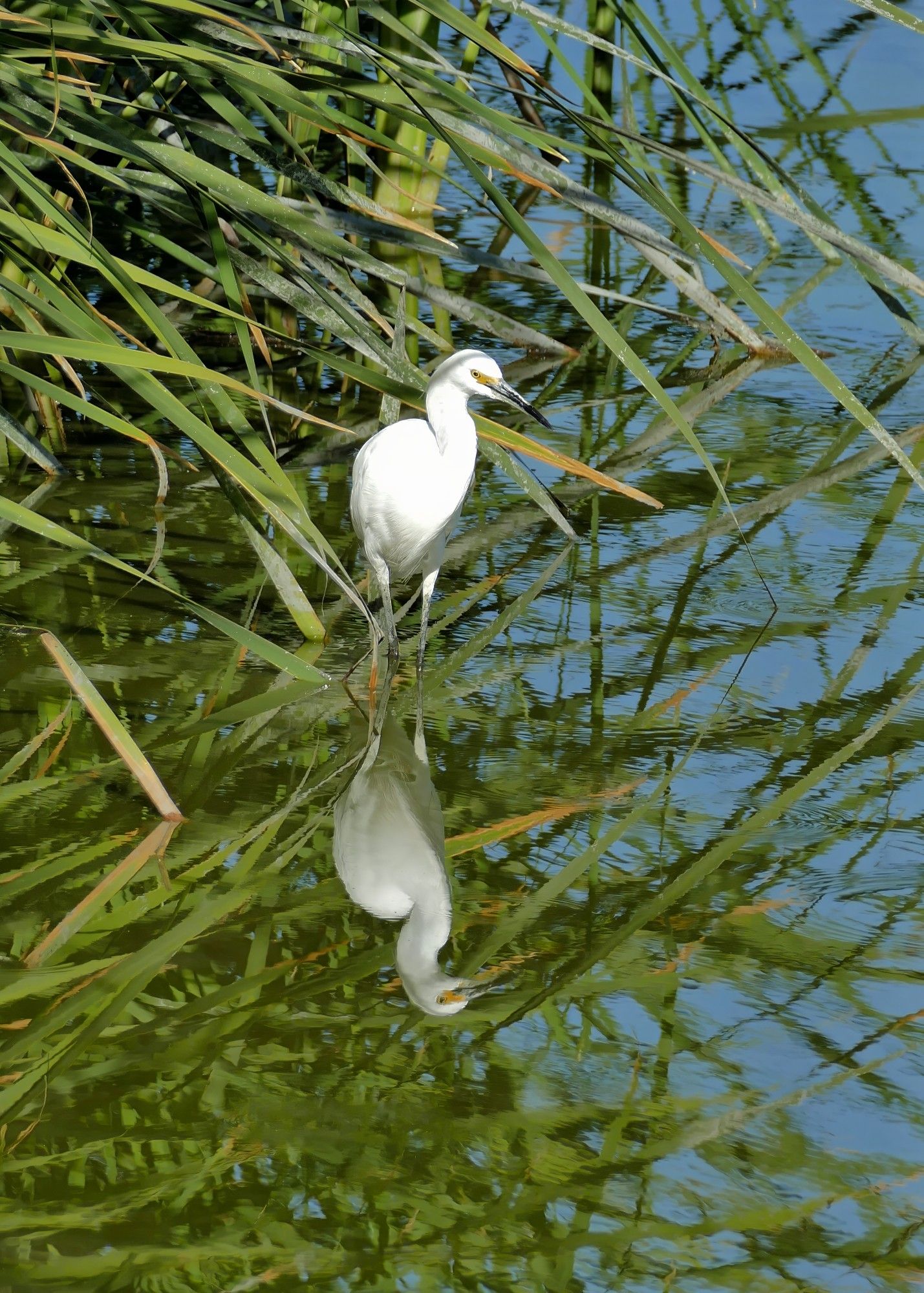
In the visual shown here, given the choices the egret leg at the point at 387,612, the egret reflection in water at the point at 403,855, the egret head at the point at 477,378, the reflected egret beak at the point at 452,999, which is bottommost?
the reflected egret beak at the point at 452,999

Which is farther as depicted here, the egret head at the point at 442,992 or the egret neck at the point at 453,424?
the egret neck at the point at 453,424

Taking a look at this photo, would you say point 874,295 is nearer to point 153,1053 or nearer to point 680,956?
point 680,956

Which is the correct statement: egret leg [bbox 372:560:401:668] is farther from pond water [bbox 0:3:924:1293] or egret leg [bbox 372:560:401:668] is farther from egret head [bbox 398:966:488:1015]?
egret head [bbox 398:966:488:1015]

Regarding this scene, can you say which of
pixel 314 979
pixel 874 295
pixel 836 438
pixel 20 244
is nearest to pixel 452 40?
pixel 874 295

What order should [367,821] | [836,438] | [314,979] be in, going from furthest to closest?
[836,438], [367,821], [314,979]

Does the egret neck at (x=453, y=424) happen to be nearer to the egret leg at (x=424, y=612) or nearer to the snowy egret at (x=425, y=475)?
the snowy egret at (x=425, y=475)

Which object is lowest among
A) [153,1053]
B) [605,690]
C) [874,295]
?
[153,1053]

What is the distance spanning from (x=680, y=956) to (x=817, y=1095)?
35cm

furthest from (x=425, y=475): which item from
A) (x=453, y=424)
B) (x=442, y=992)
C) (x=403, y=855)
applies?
(x=442, y=992)

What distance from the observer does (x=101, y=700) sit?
7.84 ft

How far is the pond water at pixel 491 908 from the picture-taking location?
1.84m

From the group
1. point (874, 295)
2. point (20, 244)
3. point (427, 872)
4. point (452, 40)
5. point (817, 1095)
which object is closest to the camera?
point (817, 1095)

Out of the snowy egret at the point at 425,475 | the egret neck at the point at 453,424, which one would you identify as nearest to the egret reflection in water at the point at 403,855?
the snowy egret at the point at 425,475

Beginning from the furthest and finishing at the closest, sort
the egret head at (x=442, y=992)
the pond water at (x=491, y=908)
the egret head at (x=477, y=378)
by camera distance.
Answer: the egret head at (x=477, y=378) < the egret head at (x=442, y=992) < the pond water at (x=491, y=908)
